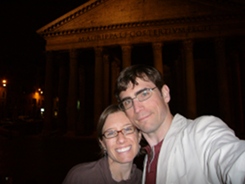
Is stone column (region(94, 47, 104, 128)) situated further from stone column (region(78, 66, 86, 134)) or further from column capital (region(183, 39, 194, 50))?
column capital (region(183, 39, 194, 50))

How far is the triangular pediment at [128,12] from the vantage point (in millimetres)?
16297

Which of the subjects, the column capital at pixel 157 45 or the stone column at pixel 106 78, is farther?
the stone column at pixel 106 78

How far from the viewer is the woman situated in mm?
1978

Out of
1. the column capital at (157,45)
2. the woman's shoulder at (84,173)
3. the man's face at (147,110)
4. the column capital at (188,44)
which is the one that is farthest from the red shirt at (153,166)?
the column capital at (188,44)

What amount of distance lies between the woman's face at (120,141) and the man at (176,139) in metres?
0.14

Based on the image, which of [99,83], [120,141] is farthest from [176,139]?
[99,83]

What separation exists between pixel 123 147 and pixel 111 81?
2128cm

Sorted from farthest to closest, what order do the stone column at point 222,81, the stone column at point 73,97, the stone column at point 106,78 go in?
the stone column at point 106,78, the stone column at point 73,97, the stone column at point 222,81

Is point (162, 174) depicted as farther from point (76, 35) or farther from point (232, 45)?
point (232, 45)

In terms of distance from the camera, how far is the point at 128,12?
685 inches

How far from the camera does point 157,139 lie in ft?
6.26

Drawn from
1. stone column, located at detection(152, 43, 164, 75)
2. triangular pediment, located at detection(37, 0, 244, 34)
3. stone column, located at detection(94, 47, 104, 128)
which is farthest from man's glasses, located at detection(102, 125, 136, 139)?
triangular pediment, located at detection(37, 0, 244, 34)

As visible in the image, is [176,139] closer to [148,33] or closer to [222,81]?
[222,81]

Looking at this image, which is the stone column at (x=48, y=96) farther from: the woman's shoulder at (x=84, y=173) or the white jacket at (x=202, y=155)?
the white jacket at (x=202, y=155)
